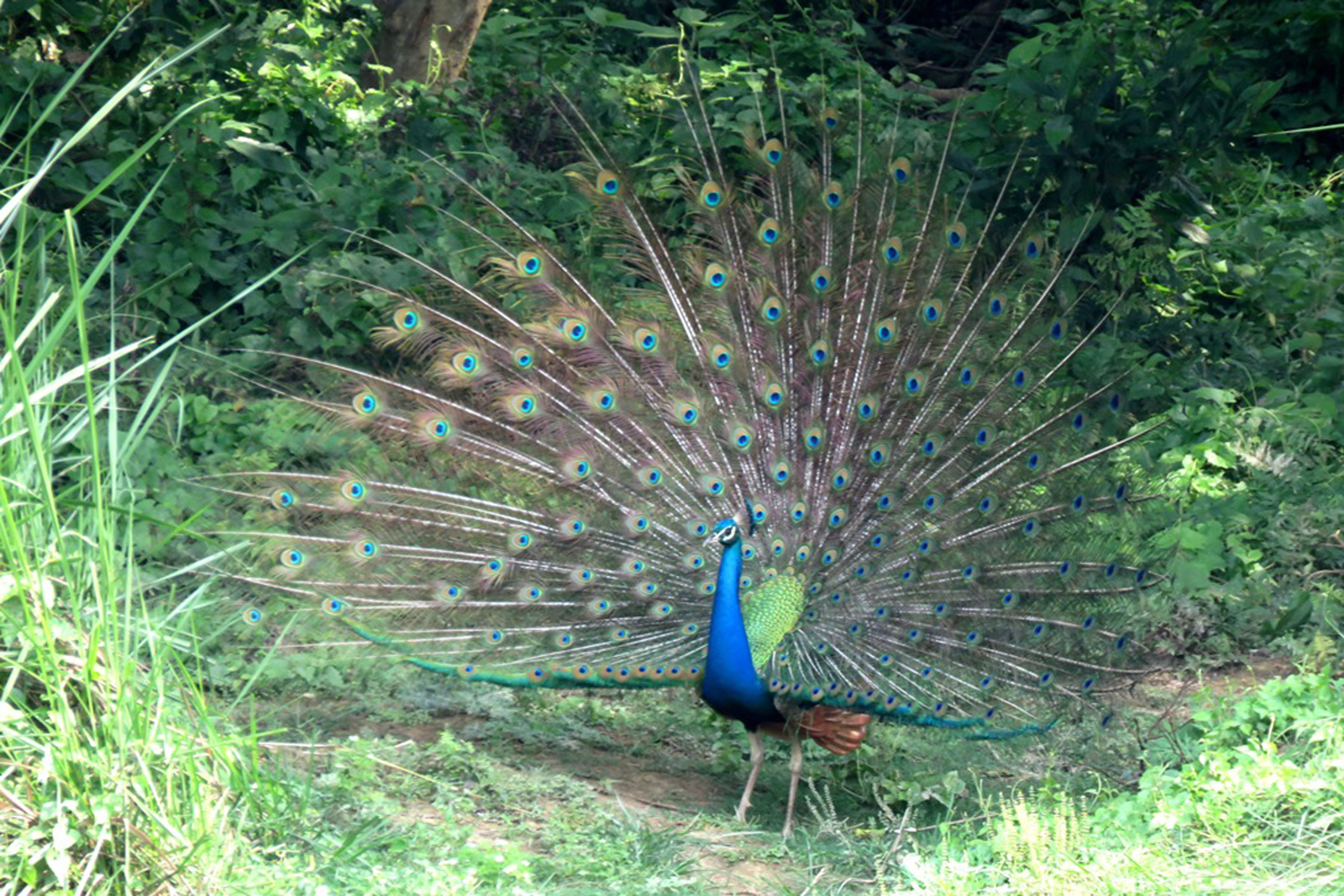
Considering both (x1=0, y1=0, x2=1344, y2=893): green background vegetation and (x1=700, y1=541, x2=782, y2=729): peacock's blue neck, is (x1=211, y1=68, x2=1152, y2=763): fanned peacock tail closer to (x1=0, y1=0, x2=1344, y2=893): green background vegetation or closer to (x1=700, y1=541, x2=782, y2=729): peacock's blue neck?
(x1=700, y1=541, x2=782, y2=729): peacock's blue neck

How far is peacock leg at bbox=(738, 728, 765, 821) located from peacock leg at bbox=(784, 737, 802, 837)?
0.33ft

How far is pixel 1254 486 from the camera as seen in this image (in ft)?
22.1

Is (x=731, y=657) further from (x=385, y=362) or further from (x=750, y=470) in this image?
(x=385, y=362)

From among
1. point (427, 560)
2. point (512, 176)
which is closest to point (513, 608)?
point (427, 560)

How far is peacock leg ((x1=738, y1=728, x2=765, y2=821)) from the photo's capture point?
4977 millimetres

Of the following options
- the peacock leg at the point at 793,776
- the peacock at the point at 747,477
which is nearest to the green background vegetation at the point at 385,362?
the peacock leg at the point at 793,776

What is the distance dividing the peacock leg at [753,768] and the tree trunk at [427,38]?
5.22m

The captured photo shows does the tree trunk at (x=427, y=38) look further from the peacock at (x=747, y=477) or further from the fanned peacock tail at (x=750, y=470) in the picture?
the fanned peacock tail at (x=750, y=470)

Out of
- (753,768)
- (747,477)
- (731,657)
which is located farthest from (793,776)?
(747,477)

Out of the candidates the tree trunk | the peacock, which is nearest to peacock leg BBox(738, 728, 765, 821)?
the peacock

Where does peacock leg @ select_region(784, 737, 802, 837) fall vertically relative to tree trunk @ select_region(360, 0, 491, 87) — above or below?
below

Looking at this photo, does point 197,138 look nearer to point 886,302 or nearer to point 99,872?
→ point 886,302

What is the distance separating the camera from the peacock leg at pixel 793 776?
4879 millimetres

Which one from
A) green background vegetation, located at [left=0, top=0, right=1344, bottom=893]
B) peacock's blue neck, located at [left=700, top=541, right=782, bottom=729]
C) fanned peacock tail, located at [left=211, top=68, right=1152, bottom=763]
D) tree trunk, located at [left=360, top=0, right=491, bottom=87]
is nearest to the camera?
green background vegetation, located at [left=0, top=0, right=1344, bottom=893]
